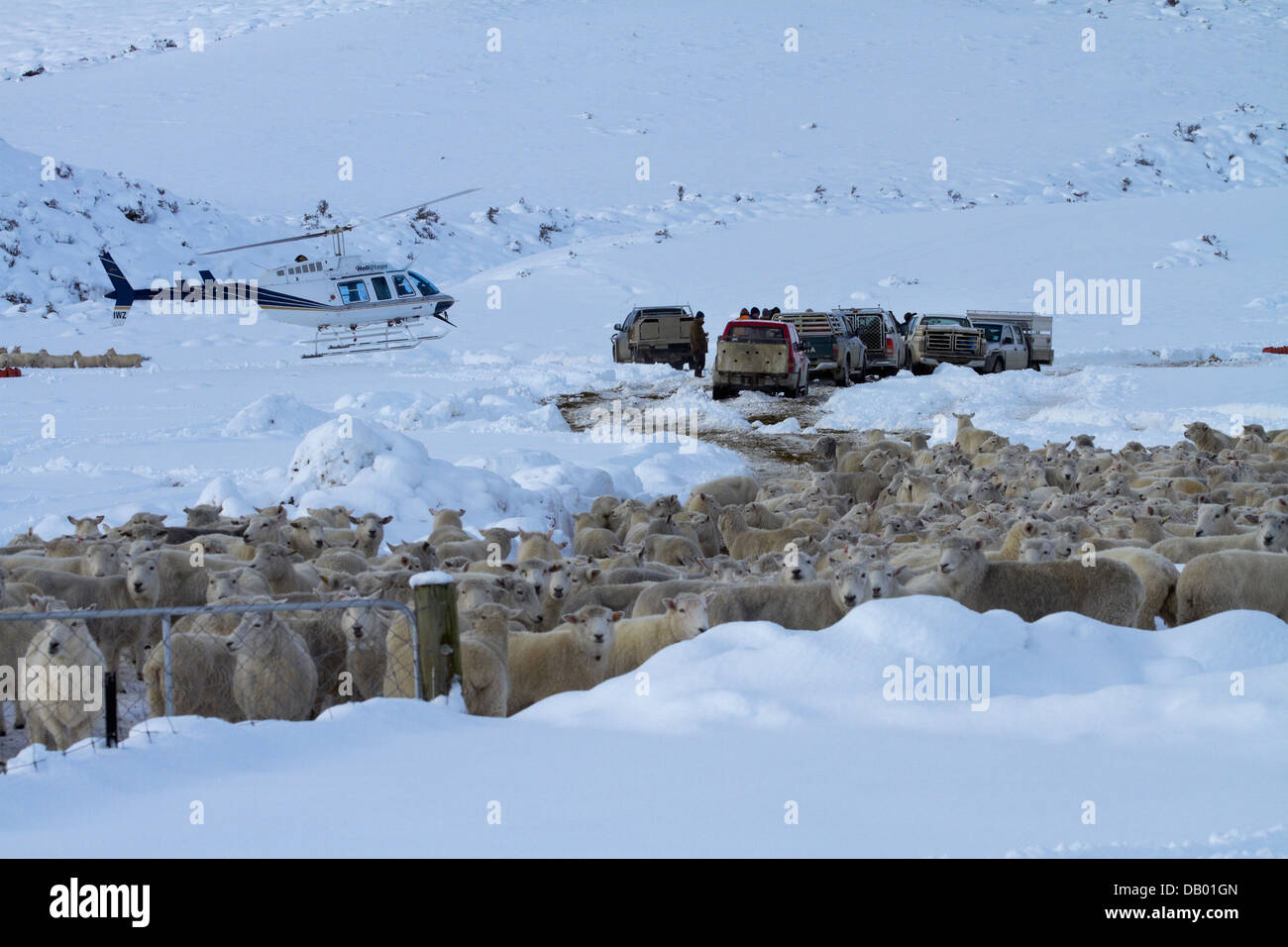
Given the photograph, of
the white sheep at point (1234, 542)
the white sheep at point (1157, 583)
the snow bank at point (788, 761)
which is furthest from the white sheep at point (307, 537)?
the white sheep at point (1234, 542)

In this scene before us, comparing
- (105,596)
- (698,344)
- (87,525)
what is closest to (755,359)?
(698,344)

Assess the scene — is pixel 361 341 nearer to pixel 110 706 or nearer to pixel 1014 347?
pixel 1014 347

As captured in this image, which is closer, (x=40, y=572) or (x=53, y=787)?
(x=53, y=787)

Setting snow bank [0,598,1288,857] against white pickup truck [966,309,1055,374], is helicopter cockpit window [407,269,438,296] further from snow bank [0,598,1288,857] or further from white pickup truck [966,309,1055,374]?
snow bank [0,598,1288,857]

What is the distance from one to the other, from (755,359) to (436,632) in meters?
20.5

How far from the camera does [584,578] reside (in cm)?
1077

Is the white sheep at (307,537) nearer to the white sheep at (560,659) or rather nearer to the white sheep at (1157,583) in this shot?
the white sheep at (560,659)

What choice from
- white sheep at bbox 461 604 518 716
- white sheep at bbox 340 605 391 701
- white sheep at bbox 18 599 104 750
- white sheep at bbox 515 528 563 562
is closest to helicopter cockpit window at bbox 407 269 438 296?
white sheep at bbox 515 528 563 562

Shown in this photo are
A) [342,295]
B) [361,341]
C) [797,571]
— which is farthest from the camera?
[361,341]

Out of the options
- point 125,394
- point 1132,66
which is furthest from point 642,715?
point 1132,66

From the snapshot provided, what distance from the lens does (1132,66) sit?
2849 inches
